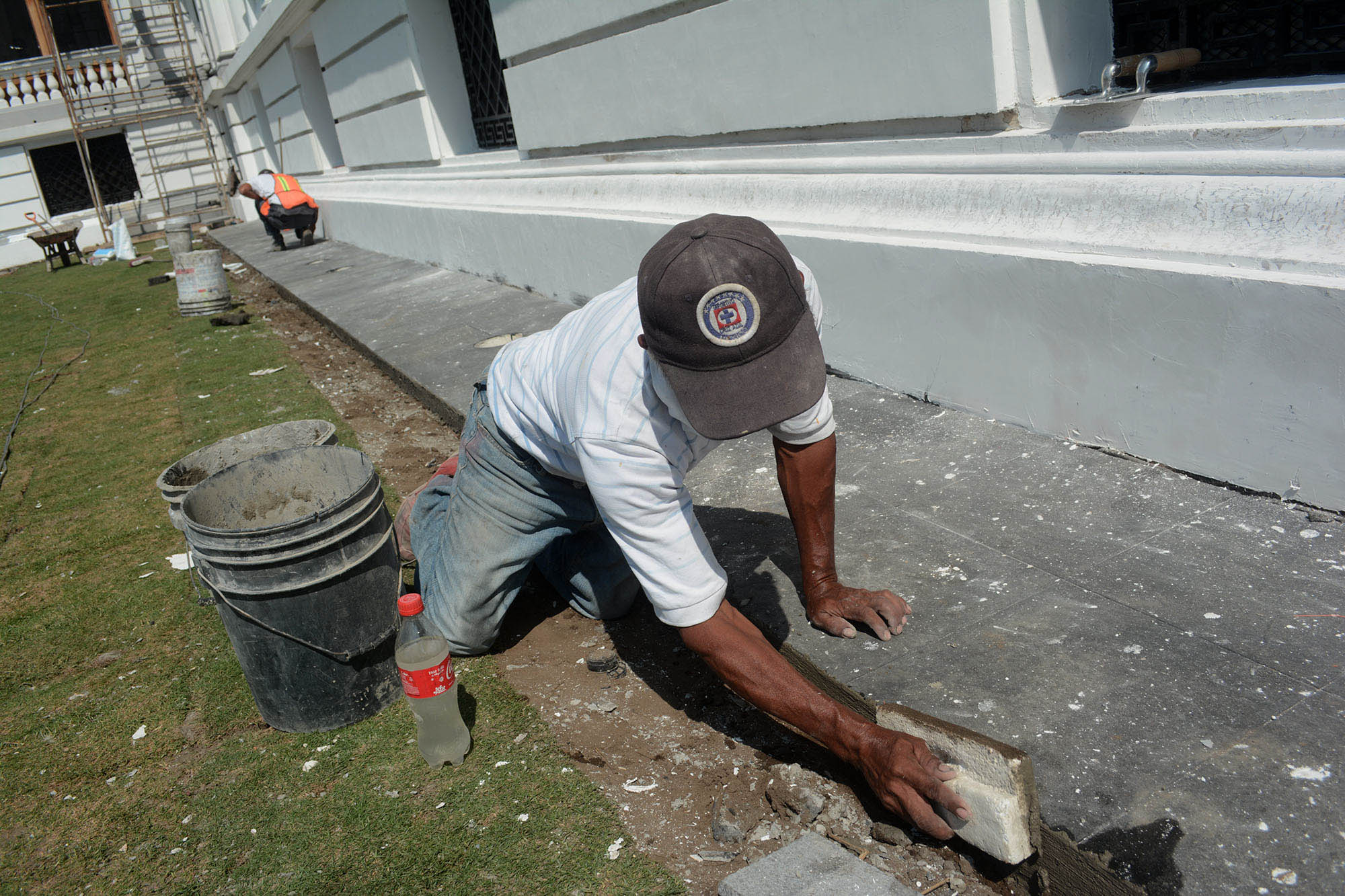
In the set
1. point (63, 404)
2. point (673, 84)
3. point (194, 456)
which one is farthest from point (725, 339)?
point (63, 404)

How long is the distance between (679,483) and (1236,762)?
1.28 meters

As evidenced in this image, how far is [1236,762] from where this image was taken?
1.86 meters

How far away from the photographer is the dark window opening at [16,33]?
24.1 metres

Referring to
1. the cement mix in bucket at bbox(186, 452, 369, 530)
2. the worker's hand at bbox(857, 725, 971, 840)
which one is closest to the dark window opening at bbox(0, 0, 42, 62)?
the cement mix in bucket at bbox(186, 452, 369, 530)

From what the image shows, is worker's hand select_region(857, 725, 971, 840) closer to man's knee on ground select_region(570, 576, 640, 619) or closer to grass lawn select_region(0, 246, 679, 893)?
grass lawn select_region(0, 246, 679, 893)

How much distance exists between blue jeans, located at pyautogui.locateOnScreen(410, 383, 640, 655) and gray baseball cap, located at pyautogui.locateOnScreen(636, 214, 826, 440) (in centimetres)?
110

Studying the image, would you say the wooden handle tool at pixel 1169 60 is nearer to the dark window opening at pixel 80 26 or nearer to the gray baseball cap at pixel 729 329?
the gray baseball cap at pixel 729 329

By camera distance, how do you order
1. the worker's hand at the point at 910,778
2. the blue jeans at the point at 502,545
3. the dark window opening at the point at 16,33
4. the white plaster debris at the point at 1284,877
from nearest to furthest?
the white plaster debris at the point at 1284,877, the worker's hand at the point at 910,778, the blue jeans at the point at 502,545, the dark window opening at the point at 16,33

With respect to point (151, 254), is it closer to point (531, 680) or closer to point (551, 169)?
point (551, 169)

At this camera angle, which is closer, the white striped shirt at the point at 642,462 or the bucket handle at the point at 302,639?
the white striped shirt at the point at 642,462

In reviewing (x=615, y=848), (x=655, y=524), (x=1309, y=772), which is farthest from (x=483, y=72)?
(x=1309, y=772)

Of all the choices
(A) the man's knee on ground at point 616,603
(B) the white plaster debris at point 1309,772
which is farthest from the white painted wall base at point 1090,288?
(A) the man's knee on ground at point 616,603

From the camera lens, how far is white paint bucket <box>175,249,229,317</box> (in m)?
9.52

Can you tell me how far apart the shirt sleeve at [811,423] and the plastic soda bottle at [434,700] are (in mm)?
1129
